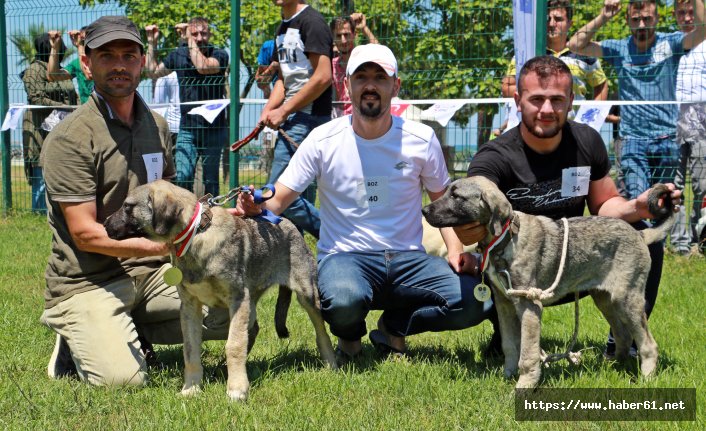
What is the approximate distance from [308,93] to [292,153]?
1.89 feet

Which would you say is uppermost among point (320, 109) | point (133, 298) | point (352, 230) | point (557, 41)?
point (557, 41)

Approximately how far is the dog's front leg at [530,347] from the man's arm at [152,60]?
7809 mm

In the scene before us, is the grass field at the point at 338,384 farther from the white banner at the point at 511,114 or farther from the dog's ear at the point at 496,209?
the white banner at the point at 511,114

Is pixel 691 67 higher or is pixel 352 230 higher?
pixel 691 67

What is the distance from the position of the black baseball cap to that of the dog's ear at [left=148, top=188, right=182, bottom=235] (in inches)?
42.2

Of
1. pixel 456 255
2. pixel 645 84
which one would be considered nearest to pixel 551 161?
pixel 456 255

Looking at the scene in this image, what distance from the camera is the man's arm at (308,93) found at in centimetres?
704

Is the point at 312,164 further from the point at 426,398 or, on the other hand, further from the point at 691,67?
the point at 691,67

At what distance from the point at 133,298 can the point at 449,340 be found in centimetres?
230

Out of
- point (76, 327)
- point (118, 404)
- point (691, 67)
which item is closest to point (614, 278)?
point (118, 404)

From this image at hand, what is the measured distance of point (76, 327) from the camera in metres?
4.73

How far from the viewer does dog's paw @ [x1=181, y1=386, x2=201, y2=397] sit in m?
4.36

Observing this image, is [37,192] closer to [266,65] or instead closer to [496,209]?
[266,65]

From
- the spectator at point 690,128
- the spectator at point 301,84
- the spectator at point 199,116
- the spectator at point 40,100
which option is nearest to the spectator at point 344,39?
the spectator at point 199,116
